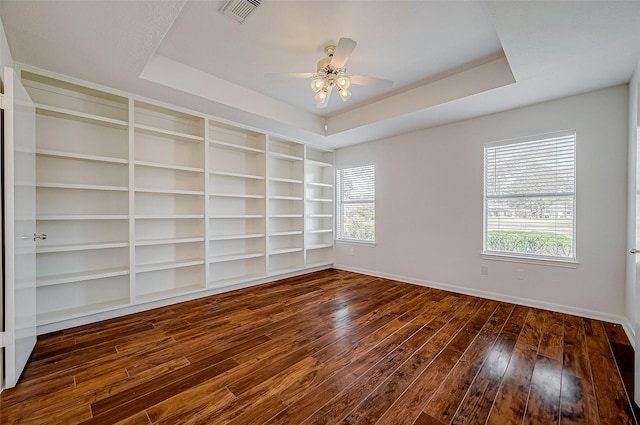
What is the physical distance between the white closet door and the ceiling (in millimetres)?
678

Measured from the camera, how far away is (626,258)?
9.25 ft

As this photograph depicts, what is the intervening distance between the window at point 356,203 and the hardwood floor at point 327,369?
220 cm

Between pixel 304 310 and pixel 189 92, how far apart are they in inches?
112

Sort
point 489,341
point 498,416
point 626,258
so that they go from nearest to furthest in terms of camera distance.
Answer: point 498,416 → point 489,341 → point 626,258

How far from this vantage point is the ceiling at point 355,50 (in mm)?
1945

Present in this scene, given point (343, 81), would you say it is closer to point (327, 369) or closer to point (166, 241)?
point (327, 369)

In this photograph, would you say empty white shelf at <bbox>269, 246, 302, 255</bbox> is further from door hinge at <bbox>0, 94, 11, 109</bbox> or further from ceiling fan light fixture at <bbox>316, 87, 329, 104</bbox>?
door hinge at <bbox>0, 94, 11, 109</bbox>

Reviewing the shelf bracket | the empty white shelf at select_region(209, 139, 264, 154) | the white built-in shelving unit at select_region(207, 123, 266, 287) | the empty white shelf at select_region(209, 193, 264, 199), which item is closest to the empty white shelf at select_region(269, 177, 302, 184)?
the white built-in shelving unit at select_region(207, 123, 266, 287)

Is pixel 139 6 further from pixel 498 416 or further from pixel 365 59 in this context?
pixel 498 416

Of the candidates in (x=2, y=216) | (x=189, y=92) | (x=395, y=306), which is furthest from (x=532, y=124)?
(x=2, y=216)

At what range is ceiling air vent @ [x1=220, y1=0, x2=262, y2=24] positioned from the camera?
2.10m

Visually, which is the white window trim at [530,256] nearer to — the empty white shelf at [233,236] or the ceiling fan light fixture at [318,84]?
the ceiling fan light fixture at [318,84]

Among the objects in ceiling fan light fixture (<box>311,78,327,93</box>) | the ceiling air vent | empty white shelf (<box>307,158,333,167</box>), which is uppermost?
the ceiling air vent

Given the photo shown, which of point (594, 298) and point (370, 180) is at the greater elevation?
point (370, 180)
